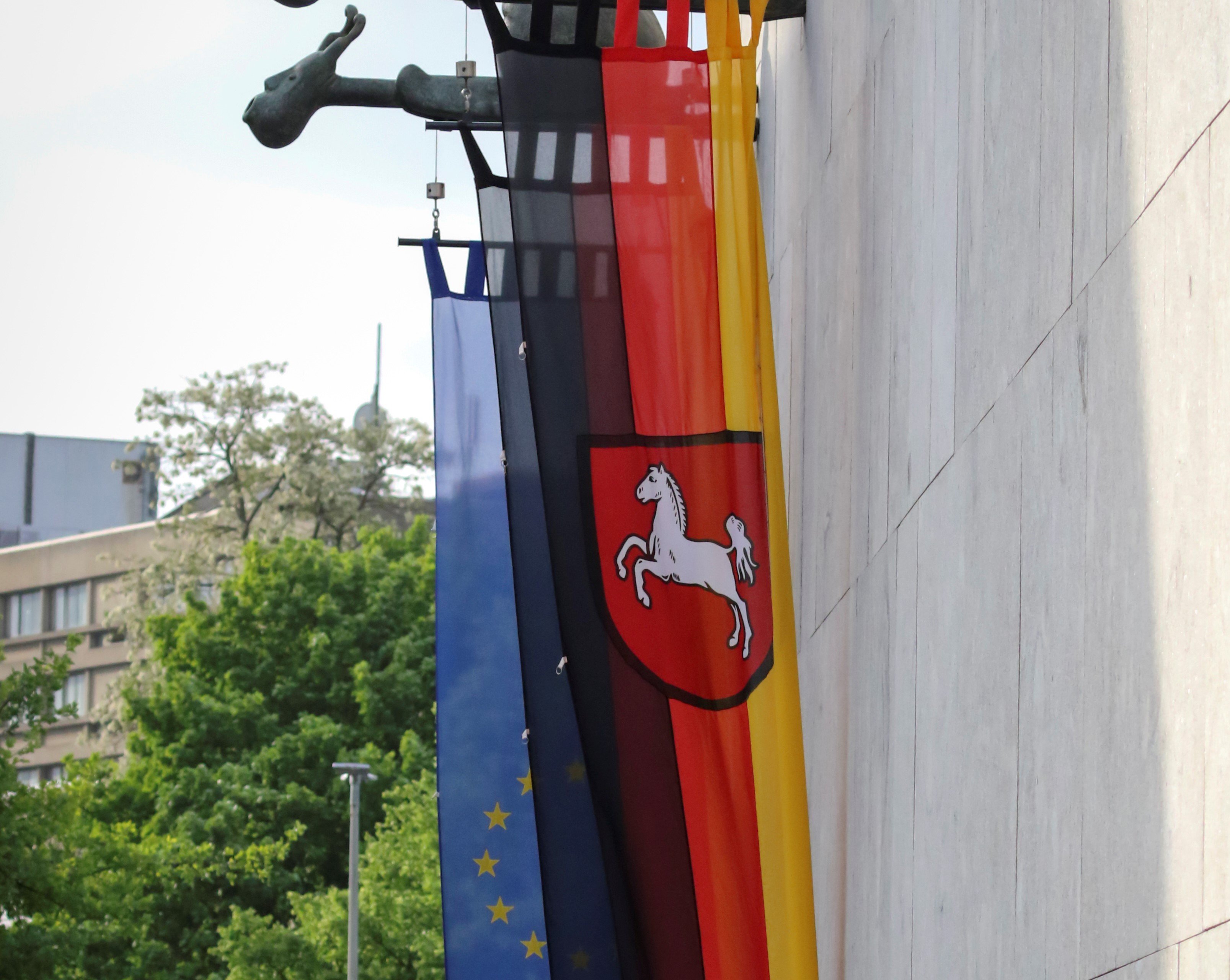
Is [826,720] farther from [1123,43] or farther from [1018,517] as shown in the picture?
[1123,43]

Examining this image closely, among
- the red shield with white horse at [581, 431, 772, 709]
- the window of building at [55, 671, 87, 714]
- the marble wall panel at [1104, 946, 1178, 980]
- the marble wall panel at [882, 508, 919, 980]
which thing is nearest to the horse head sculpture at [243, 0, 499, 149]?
the red shield with white horse at [581, 431, 772, 709]

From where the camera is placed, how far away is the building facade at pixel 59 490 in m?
73.8

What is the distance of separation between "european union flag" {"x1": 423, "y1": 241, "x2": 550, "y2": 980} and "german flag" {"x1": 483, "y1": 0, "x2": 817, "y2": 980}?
2.14 m

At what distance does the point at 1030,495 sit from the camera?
3137 millimetres

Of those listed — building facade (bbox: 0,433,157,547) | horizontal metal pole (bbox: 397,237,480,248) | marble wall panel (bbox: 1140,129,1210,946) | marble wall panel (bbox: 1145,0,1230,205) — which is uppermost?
building facade (bbox: 0,433,157,547)

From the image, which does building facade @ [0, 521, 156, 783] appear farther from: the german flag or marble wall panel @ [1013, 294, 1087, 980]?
marble wall panel @ [1013, 294, 1087, 980]

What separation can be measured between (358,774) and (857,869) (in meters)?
19.8

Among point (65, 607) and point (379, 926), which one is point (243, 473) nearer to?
point (379, 926)

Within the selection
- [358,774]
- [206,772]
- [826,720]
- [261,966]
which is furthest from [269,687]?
[826,720]

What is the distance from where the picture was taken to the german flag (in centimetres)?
496

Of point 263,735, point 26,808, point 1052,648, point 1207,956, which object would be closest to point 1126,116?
point 1052,648

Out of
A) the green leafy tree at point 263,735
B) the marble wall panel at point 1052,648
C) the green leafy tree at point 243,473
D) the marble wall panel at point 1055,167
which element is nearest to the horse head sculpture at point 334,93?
the marble wall panel at point 1055,167

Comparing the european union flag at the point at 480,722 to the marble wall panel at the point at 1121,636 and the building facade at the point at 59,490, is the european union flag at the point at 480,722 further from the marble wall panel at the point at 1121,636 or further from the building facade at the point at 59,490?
the building facade at the point at 59,490

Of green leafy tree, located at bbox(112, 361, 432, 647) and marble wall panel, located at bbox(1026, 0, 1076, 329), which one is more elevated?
green leafy tree, located at bbox(112, 361, 432, 647)
